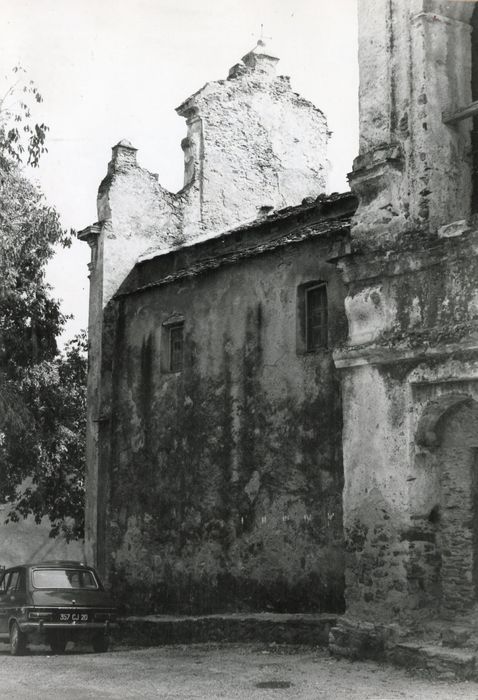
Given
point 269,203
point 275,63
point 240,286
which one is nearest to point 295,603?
point 240,286

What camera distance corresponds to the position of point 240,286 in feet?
49.4

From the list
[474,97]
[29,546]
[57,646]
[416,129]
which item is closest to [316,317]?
[416,129]

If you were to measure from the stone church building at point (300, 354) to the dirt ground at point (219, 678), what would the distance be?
0.74m

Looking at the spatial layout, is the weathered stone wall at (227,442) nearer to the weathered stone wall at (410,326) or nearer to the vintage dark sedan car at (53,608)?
the weathered stone wall at (410,326)

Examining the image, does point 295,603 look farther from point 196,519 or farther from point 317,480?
point 196,519

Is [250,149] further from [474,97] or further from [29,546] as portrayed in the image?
[29,546]

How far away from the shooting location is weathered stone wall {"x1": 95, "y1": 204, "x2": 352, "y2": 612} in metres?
13.2

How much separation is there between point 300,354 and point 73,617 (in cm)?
485

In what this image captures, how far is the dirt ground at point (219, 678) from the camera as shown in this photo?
911 cm

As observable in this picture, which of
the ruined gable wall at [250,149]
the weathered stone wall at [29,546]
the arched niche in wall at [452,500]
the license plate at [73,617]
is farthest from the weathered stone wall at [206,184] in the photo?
the weathered stone wall at [29,546]

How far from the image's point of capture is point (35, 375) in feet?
69.4

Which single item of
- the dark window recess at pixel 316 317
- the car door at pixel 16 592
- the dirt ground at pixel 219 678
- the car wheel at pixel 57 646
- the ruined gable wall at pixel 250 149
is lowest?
the car wheel at pixel 57 646

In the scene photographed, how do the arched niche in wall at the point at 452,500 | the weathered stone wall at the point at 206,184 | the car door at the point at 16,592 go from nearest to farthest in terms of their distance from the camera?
the arched niche in wall at the point at 452,500, the car door at the point at 16,592, the weathered stone wall at the point at 206,184

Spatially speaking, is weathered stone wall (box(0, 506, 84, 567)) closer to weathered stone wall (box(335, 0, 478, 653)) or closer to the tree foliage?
the tree foliage
